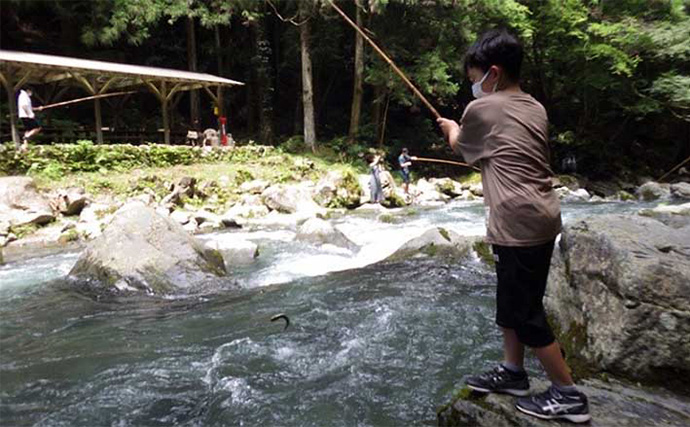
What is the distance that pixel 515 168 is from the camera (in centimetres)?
218

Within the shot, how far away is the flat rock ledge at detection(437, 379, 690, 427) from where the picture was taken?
2.19 metres

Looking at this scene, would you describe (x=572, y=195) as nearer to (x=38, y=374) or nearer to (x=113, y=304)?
(x=113, y=304)

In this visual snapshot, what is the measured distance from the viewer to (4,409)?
313 centimetres

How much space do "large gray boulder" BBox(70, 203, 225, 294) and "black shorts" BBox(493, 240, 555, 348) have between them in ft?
14.7

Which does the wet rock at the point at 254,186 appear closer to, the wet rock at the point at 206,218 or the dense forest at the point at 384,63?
the wet rock at the point at 206,218

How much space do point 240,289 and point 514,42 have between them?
457 cm

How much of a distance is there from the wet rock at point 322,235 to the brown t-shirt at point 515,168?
612 cm

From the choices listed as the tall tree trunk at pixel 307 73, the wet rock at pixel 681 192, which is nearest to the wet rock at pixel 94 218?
the tall tree trunk at pixel 307 73

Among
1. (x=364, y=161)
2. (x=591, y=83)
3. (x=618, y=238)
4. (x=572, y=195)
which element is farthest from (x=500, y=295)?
(x=591, y=83)

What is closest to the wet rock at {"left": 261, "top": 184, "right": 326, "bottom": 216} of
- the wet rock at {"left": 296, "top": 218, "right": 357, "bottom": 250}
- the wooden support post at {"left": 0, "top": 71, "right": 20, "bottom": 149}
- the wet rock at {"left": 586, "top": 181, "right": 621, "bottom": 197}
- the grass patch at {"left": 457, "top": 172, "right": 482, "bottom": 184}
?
the wet rock at {"left": 296, "top": 218, "right": 357, "bottom": 250}

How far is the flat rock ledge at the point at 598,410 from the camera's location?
7.18ft

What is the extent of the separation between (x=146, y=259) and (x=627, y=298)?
5.24 metres

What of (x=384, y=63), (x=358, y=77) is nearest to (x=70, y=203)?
(x=384, y=63)

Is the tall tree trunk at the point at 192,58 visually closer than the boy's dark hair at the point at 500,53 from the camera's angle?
No
